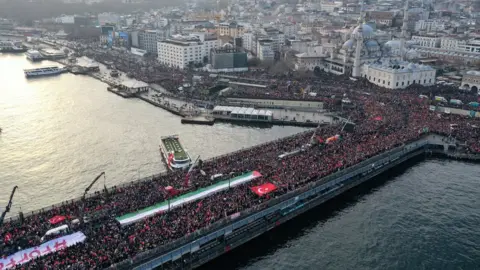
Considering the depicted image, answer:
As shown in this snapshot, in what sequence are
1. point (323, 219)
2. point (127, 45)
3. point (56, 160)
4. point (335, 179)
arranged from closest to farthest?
point (323, 219) < point (335, 179) < point (56, 160) < point (127, 45)

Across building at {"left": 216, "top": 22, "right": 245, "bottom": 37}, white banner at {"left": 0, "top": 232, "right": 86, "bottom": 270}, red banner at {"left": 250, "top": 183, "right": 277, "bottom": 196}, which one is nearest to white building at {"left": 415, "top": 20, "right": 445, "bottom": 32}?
building at {"left": 216, "top": 22, "right": 245, "bottom": 37}

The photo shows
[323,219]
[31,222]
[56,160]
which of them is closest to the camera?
[31,222]

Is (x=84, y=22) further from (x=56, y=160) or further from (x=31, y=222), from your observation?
(x=31, y=222)

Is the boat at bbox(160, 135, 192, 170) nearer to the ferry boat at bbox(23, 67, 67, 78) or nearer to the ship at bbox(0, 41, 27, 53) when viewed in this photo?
the ferry boat at bbox(23, 67, 67, 78)

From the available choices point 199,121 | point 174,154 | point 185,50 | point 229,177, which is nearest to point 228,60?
point 185,50

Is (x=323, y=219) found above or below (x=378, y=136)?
below

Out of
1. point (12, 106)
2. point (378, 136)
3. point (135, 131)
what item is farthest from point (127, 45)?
point (378, 136)

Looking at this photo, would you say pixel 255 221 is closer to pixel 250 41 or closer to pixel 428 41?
pixel 250 41
